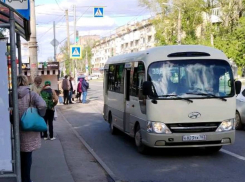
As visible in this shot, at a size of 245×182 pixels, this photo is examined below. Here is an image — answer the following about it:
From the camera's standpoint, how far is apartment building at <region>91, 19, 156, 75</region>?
93.1m

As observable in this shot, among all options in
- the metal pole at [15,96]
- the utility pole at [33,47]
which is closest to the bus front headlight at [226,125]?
the metal pole at [15,96]

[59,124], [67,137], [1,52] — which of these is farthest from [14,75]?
[59,124]

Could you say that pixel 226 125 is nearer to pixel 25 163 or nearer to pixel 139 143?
pixel 139 143

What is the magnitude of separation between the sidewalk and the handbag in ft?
2.49

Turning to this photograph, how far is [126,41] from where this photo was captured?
111562 millimetres

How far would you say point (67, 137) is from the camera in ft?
44.3

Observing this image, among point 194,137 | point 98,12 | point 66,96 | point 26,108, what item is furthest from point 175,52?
point 98,12

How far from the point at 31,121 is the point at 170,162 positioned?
4.28 m

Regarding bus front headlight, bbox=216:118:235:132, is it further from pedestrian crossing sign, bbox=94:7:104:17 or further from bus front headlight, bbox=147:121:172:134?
pedestrian crossing sign, bbox=94:7:104:17

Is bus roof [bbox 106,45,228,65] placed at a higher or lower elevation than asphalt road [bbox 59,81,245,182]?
higher

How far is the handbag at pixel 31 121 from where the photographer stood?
6.07 m

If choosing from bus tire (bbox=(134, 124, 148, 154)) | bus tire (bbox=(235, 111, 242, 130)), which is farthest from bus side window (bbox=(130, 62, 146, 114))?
bus tire (bbox=(235, 111, 242, 130))

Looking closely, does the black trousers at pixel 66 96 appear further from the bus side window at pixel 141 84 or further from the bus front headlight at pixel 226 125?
the bus front headlight at pixel 226 125

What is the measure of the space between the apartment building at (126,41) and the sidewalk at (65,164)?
60.1m
